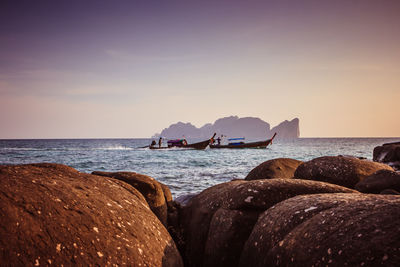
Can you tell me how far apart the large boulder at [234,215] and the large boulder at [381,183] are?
183cm

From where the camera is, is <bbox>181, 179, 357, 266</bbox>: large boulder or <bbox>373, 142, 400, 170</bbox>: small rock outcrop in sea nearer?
<bbox>181, 179, 357, 266</bbox>: large boulder

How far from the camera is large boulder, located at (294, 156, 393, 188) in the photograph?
5.60m

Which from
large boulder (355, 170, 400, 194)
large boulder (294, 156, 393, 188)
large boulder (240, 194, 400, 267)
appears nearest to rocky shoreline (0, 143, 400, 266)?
large boulder (240, 194, 400, 267)

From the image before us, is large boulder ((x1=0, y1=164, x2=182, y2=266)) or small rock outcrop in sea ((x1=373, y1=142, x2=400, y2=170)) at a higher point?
large boulder ((x1=0, y1=164, x2=182, y2=266))

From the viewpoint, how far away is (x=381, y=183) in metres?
4.75

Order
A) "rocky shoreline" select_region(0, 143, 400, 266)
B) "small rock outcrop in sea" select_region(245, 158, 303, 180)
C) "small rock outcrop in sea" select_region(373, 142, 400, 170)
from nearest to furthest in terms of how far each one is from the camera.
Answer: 1. "rocky shoreline" select_region(0, 143, 400, 266)
2. "small rock outcrop in sea" select_region(245, 158, 303, 180)
3. "small rock outcrop in sea" select_region(373, 142, 400, 170)

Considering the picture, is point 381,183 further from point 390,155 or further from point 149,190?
point 390,155

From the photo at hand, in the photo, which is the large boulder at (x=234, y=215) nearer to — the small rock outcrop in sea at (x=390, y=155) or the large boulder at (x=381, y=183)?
the large boulder at (x=381, y=183)

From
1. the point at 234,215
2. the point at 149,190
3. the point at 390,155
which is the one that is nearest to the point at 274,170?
the point at 149,190

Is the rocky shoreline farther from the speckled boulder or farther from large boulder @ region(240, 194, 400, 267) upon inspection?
the speckled boulder

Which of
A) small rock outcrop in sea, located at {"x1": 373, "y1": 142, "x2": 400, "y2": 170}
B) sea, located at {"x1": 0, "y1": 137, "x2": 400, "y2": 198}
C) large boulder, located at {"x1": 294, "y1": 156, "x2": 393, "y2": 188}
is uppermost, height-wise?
large boulder, located at {"x1": 294, "y1": 156, "x2": 393, "y2": 188}

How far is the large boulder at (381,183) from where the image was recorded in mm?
4724

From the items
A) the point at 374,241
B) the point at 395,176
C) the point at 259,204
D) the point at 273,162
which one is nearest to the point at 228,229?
the point at 259,204

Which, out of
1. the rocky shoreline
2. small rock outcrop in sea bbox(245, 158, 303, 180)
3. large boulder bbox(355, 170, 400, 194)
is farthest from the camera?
small rock outcrop in sea bbox(245, 158, 303, 180)
